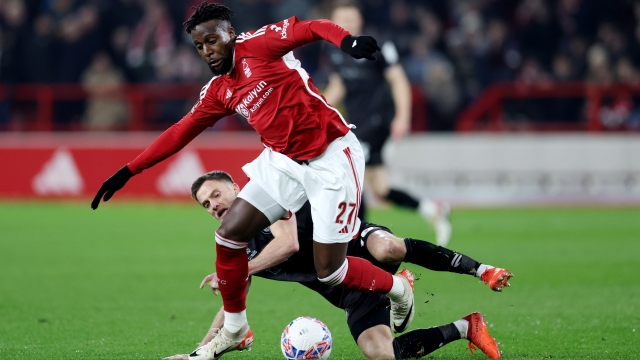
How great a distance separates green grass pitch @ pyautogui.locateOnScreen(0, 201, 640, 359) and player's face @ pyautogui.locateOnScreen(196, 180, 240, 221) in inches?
32.6

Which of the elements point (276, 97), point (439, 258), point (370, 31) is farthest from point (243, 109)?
point (370, 31)

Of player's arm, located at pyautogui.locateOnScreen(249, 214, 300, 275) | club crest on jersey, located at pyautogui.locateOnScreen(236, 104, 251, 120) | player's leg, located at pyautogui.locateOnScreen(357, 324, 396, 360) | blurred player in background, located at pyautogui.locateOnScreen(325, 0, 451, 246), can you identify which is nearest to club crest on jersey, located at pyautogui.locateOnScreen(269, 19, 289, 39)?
club crest on jersey, located at pyautogui.locateOnScreen(236, 104, 251, 120)

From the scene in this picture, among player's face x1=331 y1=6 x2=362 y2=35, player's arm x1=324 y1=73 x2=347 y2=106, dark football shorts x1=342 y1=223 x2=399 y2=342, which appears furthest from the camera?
player's arm x1=324 y1=73 x2=347 y2=106

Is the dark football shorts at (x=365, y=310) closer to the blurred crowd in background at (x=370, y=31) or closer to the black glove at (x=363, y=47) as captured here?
the black glove at (x=363, y=47)

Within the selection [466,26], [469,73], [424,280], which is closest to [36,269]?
[424,280]

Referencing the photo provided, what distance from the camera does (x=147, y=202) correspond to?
636 inches

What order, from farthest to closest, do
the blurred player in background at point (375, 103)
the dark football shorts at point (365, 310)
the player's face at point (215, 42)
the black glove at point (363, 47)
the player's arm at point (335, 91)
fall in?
1. the player's arm at point (335, 91)
2. the blurred player in background at point (375, 103)
3. the dark football shorts at point (365, 310)
4. the player's face at point (215, 42)
5. the black glove at point (363, 47)

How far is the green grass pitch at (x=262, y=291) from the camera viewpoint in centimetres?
559

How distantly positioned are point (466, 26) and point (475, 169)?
3.50 meters

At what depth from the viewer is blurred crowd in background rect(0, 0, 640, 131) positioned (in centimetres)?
1666

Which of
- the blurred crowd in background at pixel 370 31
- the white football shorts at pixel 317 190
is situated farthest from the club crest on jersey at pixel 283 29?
the blurred crowd in background at pixel 370 31

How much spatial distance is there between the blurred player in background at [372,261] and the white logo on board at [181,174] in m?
9.97

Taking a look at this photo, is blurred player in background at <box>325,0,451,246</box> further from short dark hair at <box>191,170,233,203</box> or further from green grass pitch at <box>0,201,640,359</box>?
short dark hair at <box>191,170,233,203</box>

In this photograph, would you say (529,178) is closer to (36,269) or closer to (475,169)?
(475,169)
